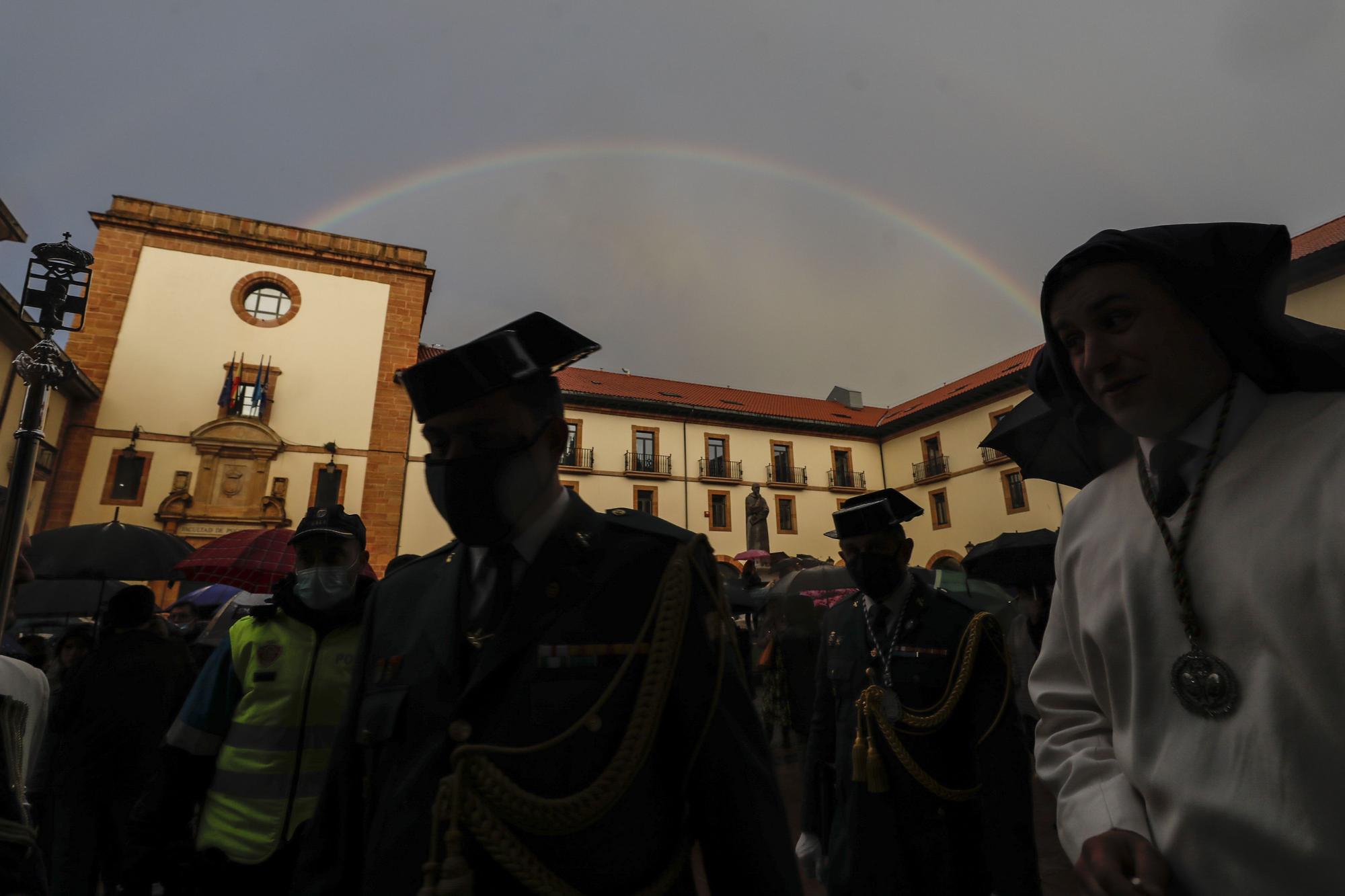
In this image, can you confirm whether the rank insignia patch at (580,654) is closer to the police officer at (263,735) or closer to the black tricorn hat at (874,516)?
the police officer at (263,735)

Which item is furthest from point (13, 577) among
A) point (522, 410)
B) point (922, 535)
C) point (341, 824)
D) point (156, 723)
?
point (922, 535)

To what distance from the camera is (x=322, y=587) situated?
122 inches

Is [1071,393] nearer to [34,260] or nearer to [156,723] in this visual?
[34,260]

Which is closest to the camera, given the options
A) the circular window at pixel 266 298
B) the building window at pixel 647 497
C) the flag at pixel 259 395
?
the flag at pixel 259 395

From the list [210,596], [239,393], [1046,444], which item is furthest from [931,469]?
[1046,444]

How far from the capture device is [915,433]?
1329 inches

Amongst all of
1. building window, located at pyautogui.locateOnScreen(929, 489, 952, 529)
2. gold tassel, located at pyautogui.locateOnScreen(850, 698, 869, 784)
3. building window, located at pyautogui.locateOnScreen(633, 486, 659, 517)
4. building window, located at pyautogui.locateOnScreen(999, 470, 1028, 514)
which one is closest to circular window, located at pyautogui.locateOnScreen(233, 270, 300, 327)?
building window, located at pyautogui.locateOnScreen(633, 486, 659, 517)

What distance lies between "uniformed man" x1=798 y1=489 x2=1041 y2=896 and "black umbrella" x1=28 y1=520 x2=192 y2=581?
7.27 meters

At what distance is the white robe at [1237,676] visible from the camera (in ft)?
3.11

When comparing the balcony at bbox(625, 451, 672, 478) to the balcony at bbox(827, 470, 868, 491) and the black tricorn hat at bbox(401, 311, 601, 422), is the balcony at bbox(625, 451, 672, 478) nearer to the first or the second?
the balcony at bbox(827, 470, 868, 491)

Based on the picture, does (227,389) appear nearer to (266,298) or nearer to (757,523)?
(266,298)

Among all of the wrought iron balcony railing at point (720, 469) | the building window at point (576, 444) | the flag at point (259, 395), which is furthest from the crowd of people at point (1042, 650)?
the wrought iron balcony railing at point (720, 469)

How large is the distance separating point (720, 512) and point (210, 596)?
23435 millimetres

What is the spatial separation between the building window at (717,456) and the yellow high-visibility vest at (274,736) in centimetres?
2877
